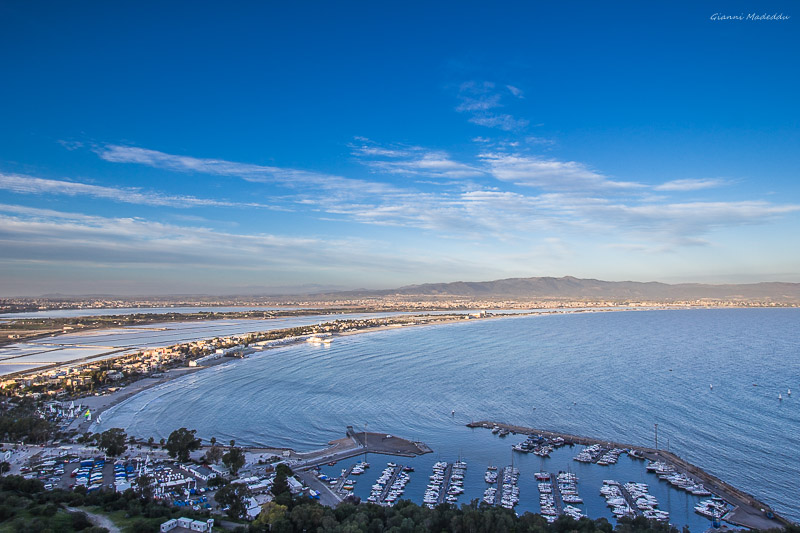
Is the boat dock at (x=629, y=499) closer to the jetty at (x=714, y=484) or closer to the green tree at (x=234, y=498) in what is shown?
the jetty at (x=714, y=484)

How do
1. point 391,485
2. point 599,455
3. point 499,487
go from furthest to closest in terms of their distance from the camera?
1. point 599,455
2. point 391,485
3. point 499,487

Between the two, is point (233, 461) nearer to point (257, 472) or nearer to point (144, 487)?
point (257, 472)

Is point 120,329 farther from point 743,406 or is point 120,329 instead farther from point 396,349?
point 743,406

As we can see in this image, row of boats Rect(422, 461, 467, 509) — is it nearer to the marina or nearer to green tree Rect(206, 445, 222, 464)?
the marina

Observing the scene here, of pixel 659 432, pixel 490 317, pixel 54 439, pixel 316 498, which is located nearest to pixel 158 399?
pixel 54 439

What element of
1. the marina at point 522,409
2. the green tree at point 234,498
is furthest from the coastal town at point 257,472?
the marina at point 522,409

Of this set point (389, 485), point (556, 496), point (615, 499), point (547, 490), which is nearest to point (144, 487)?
point (389, 485)
